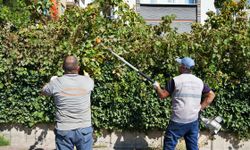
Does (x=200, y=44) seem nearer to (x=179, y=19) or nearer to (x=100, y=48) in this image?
(x=100, y=48)

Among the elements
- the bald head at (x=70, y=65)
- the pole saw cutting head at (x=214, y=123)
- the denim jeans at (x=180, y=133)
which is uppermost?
the bald head at (x=70, y=65)

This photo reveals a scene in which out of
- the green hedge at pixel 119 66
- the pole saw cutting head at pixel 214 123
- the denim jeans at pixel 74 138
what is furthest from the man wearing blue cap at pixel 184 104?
the green hedge at pixel 119 66

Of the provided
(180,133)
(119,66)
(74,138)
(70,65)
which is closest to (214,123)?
(180,133)

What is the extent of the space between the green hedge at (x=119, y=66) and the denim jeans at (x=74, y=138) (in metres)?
2.44

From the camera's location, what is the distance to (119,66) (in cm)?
790

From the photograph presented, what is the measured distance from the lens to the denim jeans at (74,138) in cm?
541

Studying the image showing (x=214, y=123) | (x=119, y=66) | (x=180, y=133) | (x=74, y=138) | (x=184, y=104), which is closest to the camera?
(x=74, y=138)

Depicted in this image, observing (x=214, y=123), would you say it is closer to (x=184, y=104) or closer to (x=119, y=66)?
(x=184, y=104)

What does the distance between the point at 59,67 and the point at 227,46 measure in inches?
118

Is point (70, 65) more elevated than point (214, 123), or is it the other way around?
point (70, 65)

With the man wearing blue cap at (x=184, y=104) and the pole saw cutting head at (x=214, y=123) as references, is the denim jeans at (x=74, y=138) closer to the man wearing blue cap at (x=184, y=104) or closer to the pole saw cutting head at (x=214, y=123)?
the man wearing blue cap at (x=184, y=104)

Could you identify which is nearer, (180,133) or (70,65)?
(70,65)

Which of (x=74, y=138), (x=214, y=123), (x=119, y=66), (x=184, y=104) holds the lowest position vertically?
(x=214, y=123)

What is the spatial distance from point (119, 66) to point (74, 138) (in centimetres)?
268
